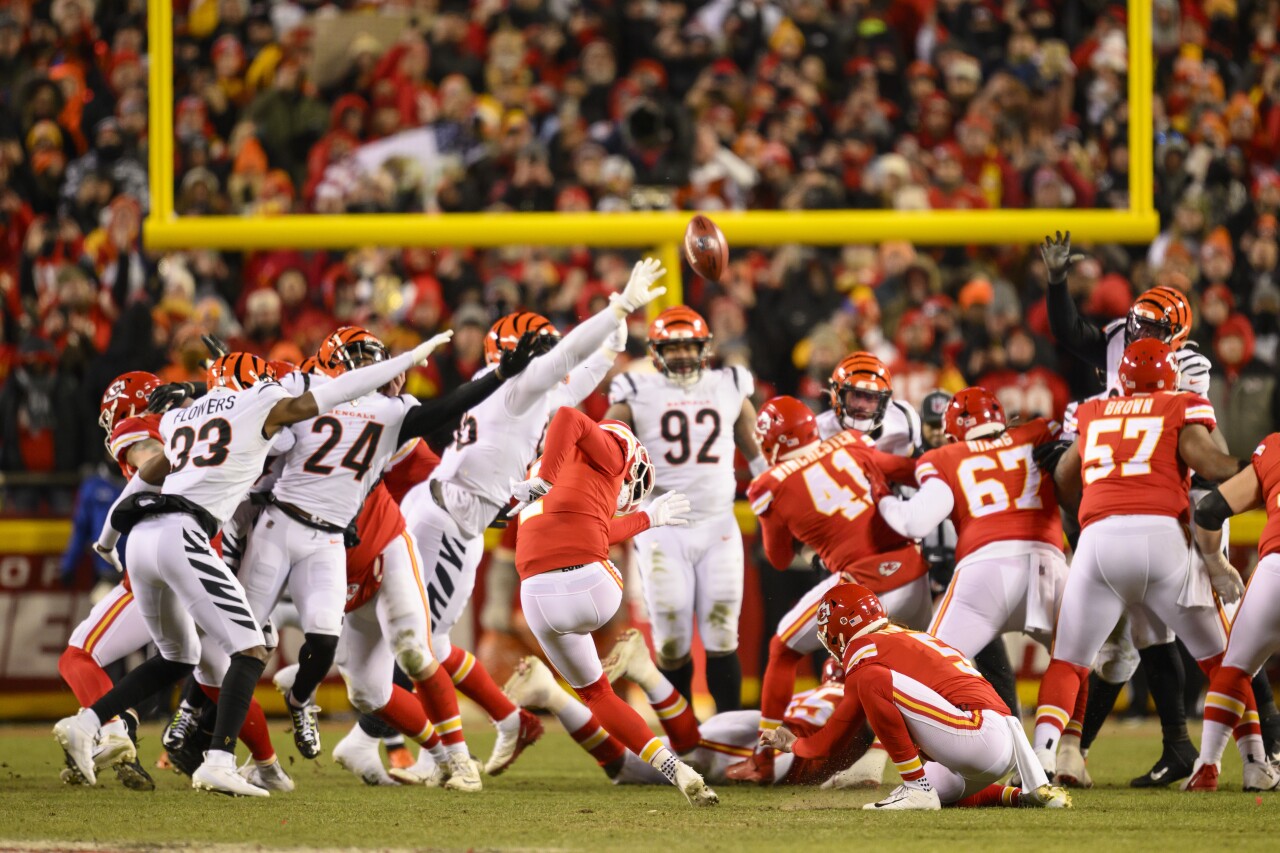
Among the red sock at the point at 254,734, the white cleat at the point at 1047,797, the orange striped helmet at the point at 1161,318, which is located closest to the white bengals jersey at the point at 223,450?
the red sock at the point at 254,734

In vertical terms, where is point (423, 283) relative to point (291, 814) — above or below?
above

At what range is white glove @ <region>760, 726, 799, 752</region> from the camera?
7453mm

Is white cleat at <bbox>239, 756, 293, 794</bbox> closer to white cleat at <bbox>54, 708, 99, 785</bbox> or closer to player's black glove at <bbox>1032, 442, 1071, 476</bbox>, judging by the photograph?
white cleat at <bbox>54, 708, 99, 785</bbox>

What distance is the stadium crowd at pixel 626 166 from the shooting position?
39.4 ft

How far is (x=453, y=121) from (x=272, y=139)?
146cm

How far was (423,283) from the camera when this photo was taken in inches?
508

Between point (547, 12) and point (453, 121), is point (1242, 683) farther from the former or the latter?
point (547, 12)

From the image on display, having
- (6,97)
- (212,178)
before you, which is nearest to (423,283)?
(212,178)

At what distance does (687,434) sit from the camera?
8742 millimetres

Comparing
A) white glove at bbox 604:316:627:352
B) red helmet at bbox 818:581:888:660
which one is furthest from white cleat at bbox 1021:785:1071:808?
white glove at bbox 604:316:627:352

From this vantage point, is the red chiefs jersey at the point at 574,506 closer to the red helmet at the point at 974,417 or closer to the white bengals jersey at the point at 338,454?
the white bengals jersey at the point at 338,454

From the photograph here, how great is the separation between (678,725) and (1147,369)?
264 centimetres

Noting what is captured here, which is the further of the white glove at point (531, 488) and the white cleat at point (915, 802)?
the white glove at point (531, 488)

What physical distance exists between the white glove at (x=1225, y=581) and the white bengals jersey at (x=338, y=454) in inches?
138
